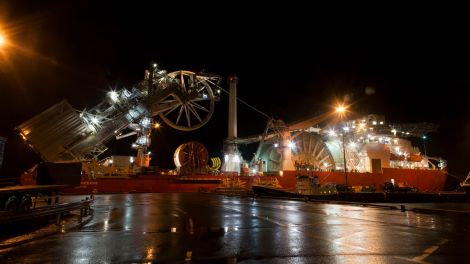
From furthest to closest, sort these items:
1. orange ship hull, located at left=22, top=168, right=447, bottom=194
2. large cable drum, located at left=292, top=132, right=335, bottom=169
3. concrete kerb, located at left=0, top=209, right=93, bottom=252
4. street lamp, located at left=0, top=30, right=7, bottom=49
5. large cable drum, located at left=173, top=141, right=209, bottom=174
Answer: large cable drum, located at left=292, top=132, right=335, bottom=169, large cable drum, located at left=173, top=141, right=209, bottom=174, orange ship hull, located at left=22, top=168, right=447, bottom=194, street lamp, located at left=0, top=30, right=7, bottom=49, concrete kerb, located at left=0, top=209, right=93, bottom=252

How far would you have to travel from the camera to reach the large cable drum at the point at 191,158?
50938 mm

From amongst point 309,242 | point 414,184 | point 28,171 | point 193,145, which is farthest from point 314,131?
Answer: point 309,242

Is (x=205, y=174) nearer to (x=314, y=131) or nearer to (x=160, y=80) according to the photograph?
(x=160, y=80)

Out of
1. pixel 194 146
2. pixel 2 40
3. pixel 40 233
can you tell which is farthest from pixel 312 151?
pixel 40 233

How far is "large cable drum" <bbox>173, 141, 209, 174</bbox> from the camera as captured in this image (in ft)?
167

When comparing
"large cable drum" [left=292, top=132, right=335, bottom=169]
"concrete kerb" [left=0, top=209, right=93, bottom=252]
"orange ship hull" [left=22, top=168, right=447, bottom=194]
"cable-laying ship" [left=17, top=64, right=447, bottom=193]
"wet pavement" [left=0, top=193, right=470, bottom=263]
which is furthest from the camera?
"large cable drum" [left=292, top=132, right=335, bottom=169]

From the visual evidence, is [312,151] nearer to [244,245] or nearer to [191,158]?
[191,158]

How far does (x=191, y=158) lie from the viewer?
5200cm

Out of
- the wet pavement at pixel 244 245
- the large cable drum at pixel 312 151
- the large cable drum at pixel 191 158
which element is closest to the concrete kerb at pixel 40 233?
the wet pavement at pixel 244 245

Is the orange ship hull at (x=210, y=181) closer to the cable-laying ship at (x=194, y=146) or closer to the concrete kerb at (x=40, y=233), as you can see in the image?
the cable-laying ship at (x=194, y=146)

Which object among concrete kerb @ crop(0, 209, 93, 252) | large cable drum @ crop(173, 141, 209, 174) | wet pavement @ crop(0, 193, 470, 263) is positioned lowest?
concrete kerb @ crop(0, 209, 93, 252)

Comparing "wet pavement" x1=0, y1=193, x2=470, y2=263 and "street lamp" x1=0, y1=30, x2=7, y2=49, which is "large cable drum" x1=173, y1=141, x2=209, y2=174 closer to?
"street lamp" x1=0, y1=30, x2=7, y2=49

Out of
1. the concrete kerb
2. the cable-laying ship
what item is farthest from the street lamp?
the cable-laying ship

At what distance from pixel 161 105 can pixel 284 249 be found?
1497 inches
